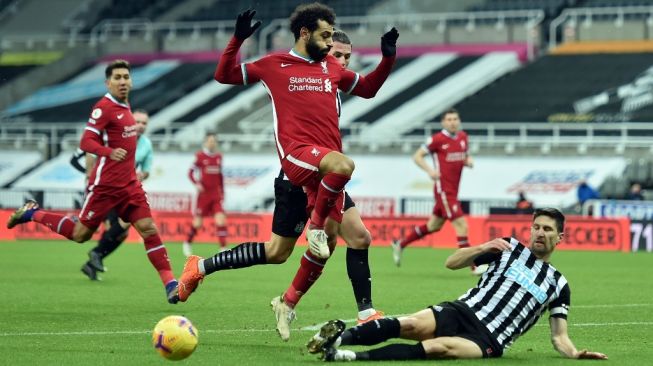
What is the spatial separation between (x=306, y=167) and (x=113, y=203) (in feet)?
14.0

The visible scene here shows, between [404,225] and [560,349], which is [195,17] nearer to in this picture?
[404,225]

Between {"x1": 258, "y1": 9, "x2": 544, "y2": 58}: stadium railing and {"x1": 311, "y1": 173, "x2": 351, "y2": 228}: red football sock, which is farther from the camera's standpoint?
{"x1": 258, "y1": 9, "x2": 544, "y2": 58}: stadium railing

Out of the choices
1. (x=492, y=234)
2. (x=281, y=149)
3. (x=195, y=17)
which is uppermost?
(x=195, y=17)

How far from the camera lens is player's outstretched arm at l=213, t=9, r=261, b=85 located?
10.6m

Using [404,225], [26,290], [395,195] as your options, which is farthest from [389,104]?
[26,290]

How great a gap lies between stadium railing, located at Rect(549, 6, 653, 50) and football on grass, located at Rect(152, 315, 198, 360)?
117 ft

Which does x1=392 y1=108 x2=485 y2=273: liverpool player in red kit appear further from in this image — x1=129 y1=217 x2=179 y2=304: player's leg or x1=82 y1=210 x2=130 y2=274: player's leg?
x1=129 y1=217 x2=179 y2=304: player's leg

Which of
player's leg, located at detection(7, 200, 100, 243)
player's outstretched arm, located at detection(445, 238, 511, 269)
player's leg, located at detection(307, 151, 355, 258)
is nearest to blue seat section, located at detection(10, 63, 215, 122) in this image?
player's leg, located at detection(7, 200, 100, 243)

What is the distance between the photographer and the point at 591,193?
3177 centimetres

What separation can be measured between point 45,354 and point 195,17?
4486cm

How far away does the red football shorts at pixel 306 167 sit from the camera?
10.5 meters

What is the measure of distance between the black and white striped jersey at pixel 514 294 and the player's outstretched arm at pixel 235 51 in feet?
8.42

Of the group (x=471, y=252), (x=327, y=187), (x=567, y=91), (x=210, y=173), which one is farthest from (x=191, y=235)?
(x=567, y=91)

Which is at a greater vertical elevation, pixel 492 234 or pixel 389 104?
pixel 389 104
